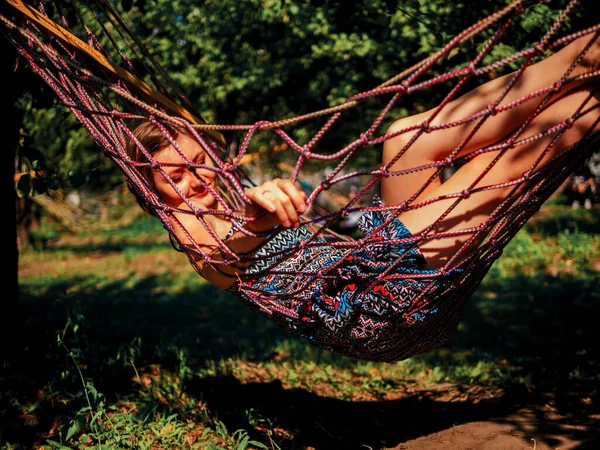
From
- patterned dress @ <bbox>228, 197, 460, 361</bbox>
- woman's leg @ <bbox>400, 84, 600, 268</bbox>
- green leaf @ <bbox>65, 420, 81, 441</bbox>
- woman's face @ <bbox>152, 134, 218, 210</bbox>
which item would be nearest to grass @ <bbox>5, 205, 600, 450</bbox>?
green leaf @ <bbox>65, 420, 81, 441</bbox>

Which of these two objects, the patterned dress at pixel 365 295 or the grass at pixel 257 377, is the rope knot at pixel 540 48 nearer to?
the patterned dress at pixel 365 295

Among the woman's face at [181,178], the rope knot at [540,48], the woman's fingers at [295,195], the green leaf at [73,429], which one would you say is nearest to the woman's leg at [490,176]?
the rope knot at [540,48]

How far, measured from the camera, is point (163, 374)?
283 centimetres

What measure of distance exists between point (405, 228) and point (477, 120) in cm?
41

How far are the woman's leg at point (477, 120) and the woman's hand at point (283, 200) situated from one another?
368mm

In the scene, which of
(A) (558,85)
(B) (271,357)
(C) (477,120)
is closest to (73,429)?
(B) (271,357)

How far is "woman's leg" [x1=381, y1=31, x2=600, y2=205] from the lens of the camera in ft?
5.29

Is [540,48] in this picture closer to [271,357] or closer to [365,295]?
[365,295]

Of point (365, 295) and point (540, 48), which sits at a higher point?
point (540, 48)

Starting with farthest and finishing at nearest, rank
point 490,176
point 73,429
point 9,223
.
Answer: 1. point 9,223
2. point 73,429
3. point 490,176

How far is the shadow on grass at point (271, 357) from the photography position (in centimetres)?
238

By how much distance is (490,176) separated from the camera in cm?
179

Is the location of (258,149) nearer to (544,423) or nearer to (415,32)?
(415,32)

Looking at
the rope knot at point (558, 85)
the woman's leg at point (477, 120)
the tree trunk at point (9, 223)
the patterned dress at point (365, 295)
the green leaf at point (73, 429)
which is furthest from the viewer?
the tree trunk at point (9, 223)
